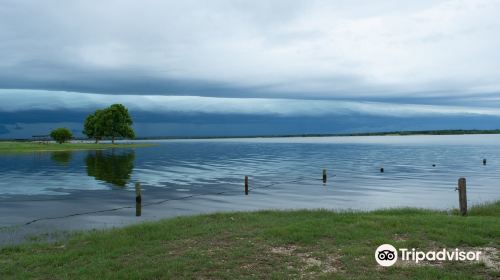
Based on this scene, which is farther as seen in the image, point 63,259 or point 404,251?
point 63,259

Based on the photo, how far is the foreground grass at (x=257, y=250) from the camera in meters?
11.8

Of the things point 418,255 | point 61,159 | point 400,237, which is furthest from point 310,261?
point 61,159

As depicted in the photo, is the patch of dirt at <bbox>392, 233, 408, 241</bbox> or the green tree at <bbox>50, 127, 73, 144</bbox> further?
the green tree at <bbox>50, 127, 73, 144</bbox>

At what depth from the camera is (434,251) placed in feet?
43.4

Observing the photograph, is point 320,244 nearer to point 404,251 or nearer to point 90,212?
point 404,251

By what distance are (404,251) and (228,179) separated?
41712 mm

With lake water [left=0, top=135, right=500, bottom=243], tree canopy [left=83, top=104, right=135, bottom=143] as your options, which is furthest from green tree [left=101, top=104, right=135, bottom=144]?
lake water [left=0, top=135, right=500, bottom=243]

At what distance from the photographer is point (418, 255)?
1294cm

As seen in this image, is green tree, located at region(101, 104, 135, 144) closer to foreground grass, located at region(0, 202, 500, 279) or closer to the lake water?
the lake water

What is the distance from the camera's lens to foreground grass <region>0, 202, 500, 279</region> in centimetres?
1177

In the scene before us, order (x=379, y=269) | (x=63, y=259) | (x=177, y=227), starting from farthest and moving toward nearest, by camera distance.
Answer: (x=177, y=227) < (x=63, y=259) < (x=379, y=269)

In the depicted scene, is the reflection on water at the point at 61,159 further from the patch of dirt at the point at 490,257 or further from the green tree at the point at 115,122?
the patch of dirt at the point at 490,257

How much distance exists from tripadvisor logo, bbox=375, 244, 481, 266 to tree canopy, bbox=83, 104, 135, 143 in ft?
509

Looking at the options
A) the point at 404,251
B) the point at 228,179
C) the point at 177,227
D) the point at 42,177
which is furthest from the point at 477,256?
the point at 42,177
